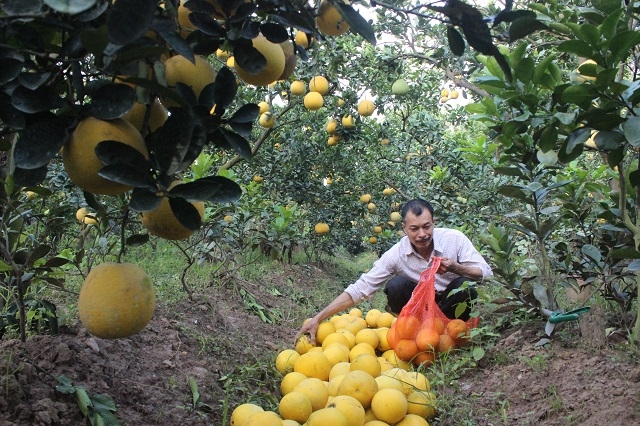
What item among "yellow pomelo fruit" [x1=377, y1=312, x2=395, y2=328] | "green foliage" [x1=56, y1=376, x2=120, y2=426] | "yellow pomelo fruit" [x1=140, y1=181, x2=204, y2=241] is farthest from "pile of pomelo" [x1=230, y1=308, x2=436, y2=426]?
"yellow pomelo fruit" [x1=140, y1=181, x2=204, y2=241]

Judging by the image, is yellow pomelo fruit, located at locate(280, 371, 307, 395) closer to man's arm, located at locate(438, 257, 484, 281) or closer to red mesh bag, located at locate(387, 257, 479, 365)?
red mesh bag, located at locate(387, 257, 479, 365)

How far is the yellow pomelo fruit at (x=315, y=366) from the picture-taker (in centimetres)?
271

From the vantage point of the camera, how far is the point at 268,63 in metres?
1.27

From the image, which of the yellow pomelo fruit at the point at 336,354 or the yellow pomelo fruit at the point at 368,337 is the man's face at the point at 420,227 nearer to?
the yellow pomelo fruit at the point at 368,337

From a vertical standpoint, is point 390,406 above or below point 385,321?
above

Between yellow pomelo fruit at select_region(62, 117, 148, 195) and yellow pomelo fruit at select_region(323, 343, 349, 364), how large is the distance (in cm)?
203

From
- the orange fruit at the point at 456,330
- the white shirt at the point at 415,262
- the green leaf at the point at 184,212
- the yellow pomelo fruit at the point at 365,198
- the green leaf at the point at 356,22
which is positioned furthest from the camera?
the yellow pomelo fruit at the point at 365,198

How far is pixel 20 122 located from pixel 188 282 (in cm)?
346

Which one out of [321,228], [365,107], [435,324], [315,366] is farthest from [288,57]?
[321,228]

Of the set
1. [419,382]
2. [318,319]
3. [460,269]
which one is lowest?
[318,319]

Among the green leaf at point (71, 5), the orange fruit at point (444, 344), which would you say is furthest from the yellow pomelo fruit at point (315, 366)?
the green leaf at point (71, 5)

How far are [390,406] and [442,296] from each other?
1553 millimetres

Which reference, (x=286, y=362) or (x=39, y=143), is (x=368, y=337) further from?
(x=39, y=143)

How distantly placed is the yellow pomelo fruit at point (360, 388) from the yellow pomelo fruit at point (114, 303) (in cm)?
121
